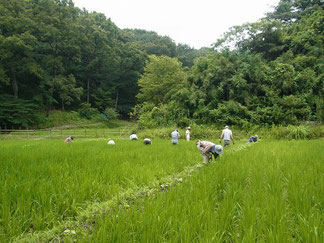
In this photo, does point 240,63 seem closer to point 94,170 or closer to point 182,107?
point 182,107

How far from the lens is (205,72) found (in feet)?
58.4

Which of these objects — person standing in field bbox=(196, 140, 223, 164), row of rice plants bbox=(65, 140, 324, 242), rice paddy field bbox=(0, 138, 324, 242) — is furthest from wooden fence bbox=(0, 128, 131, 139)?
row of rice plants bbox=(65, 140, 324, 242)

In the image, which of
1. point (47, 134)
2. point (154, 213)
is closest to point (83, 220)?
point (154, 213)

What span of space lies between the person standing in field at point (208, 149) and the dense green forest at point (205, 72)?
441 inches

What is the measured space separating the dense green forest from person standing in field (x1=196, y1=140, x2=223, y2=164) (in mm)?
11195

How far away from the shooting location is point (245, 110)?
50.5 feet

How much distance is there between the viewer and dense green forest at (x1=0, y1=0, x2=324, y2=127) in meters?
15.4

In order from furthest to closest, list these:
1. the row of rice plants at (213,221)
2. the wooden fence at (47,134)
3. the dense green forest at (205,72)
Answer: the wooden fence at (47,134), the dense green forest at (205,72), the row of rice plants at (213,221)

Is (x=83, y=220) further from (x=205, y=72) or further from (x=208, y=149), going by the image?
(x=205, y=72)

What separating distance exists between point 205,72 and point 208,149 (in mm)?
14496

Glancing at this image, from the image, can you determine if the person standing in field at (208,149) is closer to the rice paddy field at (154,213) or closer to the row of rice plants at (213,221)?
the rice paddy field at (154,213)

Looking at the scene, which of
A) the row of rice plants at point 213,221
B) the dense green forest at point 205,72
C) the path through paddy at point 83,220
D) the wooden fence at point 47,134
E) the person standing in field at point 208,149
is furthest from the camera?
the wooden fence at point 47,134

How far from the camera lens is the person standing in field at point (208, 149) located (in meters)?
4.63

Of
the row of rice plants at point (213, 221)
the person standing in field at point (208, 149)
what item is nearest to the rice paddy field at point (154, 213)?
the row of rice plants at point (213, 221)
